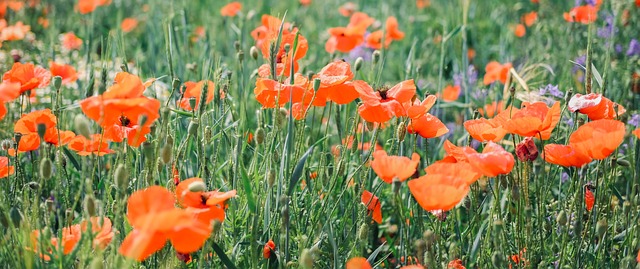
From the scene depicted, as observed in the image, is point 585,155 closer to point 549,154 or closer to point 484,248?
point 549,154

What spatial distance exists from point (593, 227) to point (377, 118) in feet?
2.05

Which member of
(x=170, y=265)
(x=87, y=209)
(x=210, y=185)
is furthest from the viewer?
(x=210, y=185)

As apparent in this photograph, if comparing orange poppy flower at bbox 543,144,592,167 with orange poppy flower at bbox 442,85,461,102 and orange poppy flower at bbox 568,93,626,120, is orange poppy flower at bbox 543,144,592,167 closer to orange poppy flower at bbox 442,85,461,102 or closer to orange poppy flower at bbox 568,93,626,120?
orange poppy flower at bbox 568,93,626,120

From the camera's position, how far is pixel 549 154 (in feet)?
5.41

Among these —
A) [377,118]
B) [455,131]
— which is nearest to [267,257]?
[377,118]

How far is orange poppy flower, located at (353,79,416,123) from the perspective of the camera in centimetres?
170

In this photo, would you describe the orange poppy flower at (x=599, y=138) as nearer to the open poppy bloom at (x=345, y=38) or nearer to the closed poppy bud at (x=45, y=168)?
the closed poppy bud at (x=45, y=168)

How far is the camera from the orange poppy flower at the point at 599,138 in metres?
1.51

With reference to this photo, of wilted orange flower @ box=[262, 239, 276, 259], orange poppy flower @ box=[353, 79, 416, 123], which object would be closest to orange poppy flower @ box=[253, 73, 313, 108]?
orange poppy flower @ box=[353, 79, 416, 123]

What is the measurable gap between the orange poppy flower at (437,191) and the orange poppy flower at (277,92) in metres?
0.46

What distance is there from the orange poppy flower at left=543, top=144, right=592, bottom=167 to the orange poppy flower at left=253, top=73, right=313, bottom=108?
57 centimetres

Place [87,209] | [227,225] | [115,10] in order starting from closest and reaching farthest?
[87,209]
[227,225]
[115,10]

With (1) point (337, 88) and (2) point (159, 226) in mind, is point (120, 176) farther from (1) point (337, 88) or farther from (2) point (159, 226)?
(1) point (337, 88)

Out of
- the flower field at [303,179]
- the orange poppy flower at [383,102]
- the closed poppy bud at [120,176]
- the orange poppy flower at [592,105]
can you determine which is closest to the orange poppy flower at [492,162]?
the flower field at [303,179]
